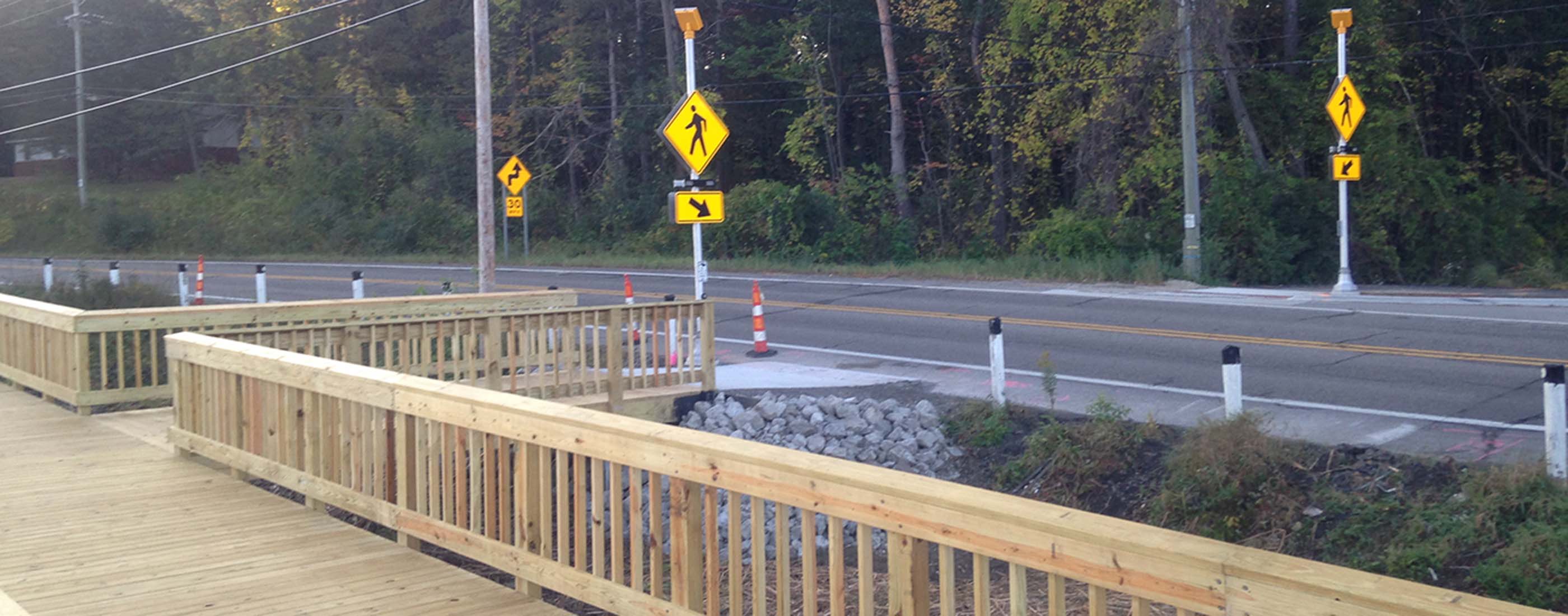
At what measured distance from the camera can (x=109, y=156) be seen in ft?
222

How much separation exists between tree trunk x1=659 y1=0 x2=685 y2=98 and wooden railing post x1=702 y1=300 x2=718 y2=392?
31620mm

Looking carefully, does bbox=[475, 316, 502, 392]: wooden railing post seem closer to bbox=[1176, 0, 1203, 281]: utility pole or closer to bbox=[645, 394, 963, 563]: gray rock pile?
bbox=[645, 394, 963, 563]: gray rock pile

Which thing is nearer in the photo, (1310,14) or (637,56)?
(1310,14)

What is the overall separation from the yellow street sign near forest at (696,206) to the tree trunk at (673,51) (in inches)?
1128

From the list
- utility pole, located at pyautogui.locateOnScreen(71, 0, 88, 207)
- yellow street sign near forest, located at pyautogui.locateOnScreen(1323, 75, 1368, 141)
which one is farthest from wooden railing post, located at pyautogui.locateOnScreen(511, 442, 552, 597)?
utility pole, located at pyautogui.locateOnScreen(71, 0, 88, 207)

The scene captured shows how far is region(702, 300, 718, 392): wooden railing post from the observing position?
12727 millimetres

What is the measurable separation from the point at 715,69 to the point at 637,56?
3.22m

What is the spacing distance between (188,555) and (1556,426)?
8881 mm

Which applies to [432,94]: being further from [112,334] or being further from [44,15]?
[112,334]

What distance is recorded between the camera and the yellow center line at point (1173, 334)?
13.9m

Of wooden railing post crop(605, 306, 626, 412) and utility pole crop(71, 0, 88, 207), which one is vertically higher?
utility pole crop(71, 0, 88, 207)

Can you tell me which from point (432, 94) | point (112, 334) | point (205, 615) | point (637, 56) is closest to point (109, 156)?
point (432, 94)

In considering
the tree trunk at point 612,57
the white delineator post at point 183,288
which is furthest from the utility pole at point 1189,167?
the tree trunk at point 612,57

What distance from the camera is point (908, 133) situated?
44188 millimetres
